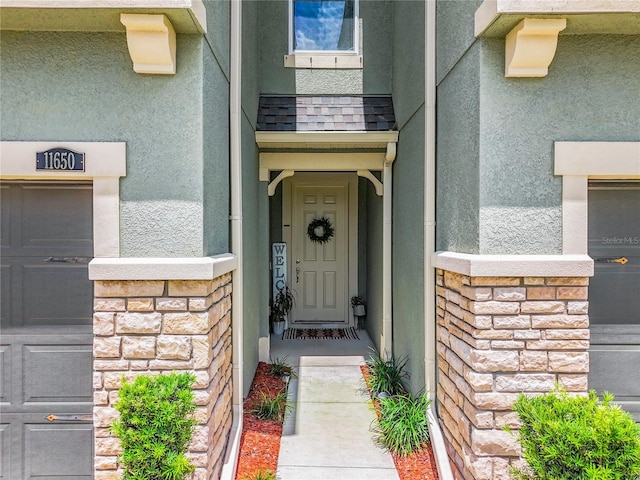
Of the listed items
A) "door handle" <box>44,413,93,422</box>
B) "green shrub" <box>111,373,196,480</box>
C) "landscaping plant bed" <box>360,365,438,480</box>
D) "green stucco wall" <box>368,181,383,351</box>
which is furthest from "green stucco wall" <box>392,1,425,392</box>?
"door handle" <box>44,413,93,422</box>

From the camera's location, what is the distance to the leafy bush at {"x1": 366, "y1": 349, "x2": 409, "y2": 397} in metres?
4.70

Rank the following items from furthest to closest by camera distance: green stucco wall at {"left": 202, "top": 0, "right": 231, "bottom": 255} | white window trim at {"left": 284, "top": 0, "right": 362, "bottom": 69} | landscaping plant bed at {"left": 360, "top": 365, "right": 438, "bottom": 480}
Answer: white window trim at {"left": 284, "top": 0, "right": 362, "bottom": 69} < landscaping plant bed at {"left": 360, "top": 365, "right": 438, "bottom": 480} < green stucco wall at {"left": 202, "top": 0, "right": 231, "bottom": 255}

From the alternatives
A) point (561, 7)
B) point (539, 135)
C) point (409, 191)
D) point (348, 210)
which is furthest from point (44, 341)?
point (348, 210)

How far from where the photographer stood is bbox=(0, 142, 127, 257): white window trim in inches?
110

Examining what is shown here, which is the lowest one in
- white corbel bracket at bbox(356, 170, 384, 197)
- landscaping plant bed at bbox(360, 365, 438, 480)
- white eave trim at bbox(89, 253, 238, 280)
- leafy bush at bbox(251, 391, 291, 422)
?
landscaping plant bed at bbox(360, 365, 438, 480)

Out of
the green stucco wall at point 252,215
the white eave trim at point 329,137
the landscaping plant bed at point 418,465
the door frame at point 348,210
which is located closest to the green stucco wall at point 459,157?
the white eave trim at point 329,137

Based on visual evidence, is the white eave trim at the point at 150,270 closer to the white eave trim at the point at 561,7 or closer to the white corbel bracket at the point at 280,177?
the white eave trim at the point at 561,7

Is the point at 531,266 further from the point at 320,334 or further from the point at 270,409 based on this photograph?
the point at 320,334

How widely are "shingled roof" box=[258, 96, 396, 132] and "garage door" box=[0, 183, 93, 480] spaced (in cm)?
284

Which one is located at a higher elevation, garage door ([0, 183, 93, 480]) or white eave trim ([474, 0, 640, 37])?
white eave trim ([474, 0, 640, 37])

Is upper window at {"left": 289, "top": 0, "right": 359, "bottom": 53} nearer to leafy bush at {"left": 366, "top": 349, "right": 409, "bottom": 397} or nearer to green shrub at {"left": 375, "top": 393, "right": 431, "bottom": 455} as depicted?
leafy bush at {"left": 366, "top": 349, "right": 409, "bottom": 397}

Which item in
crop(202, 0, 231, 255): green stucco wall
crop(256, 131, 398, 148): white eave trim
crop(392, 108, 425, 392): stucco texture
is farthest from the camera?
crop(256, 131, 398, 148): white eave trim

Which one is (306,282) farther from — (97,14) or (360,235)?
(97,14)

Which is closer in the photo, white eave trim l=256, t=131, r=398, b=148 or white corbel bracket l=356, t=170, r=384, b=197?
white eave trim l=256, t=131, r=398, b=148
